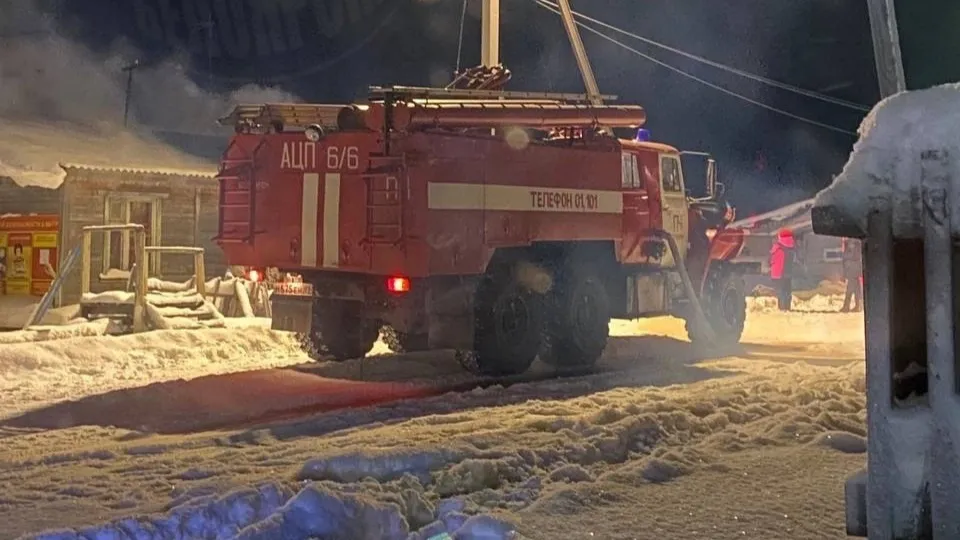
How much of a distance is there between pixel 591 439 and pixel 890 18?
3.01 m

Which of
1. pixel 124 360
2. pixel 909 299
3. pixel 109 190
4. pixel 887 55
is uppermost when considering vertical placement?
pixel 109 190

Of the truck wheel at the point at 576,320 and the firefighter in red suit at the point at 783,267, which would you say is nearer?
the truck wheel at the point at 576,320

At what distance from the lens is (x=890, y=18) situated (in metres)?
5.00

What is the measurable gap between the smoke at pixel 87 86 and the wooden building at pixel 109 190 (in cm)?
232

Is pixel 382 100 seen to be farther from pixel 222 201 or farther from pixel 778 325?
pixel 778 325

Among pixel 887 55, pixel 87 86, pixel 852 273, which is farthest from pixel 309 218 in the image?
Result: pixel 87 86

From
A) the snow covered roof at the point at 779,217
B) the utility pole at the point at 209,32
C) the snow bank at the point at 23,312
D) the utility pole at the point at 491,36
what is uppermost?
the utility pole at the point at 209,32

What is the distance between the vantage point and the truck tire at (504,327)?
36.0 feet

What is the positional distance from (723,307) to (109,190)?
46.4ft

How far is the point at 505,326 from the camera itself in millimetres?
11266

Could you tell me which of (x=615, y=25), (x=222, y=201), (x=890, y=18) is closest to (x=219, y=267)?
(x=615, y=25)

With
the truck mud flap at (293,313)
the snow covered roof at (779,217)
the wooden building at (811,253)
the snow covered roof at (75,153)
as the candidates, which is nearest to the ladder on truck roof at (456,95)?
the truck mud flap at (293,313)

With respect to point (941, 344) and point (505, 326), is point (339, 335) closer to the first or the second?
point (505, 326)

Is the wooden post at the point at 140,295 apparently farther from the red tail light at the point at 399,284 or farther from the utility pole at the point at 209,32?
the utility pole at the point at 209,32
